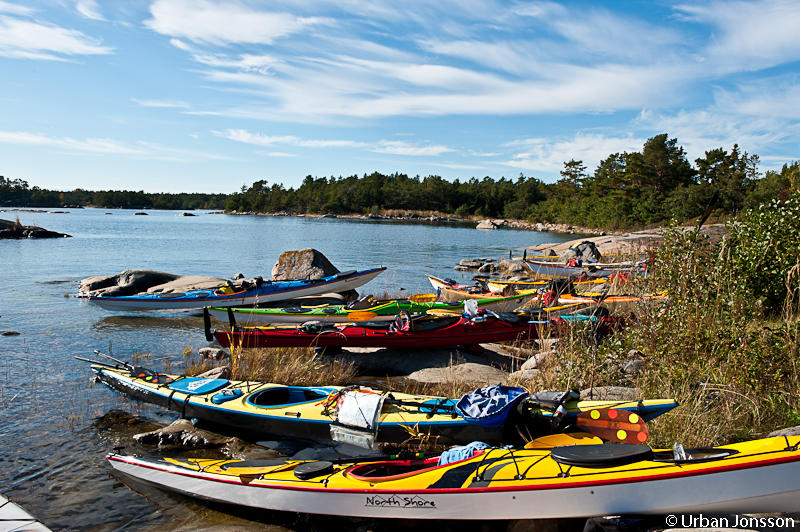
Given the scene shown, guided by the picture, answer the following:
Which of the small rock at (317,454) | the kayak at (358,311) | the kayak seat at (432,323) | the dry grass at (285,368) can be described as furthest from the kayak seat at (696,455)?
the kayak at (358,311)

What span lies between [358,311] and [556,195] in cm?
8119

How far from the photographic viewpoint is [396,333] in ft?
35.4

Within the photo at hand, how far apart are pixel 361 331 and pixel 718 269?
22.0 feet

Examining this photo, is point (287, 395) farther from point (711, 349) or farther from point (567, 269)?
point (567, 269)

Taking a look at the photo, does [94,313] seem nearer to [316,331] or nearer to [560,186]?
[316,331]

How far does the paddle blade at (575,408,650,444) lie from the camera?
5.36 m

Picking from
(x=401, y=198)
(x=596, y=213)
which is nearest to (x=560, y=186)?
(x=596, y=213)

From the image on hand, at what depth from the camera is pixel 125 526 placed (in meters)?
5.28

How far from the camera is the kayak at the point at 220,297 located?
1658cm

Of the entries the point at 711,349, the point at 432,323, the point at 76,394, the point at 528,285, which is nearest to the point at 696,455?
the point at 711,349

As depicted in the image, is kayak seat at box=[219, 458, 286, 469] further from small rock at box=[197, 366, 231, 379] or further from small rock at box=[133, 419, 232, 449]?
small rock at box=[197, 366, 231, 379]

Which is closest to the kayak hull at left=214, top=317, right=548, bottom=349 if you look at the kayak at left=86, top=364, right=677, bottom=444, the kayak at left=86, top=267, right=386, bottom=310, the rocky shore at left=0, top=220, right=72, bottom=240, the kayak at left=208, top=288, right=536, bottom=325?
the kayak at left=208, top=288, right=536, bottom=325

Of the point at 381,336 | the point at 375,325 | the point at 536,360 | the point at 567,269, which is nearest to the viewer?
the point at 536,360

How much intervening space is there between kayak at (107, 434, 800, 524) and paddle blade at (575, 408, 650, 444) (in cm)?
86
